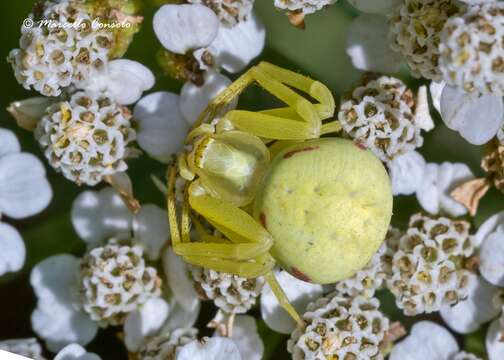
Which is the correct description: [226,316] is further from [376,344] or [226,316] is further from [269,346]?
[376,344]

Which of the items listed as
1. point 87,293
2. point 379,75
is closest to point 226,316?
point 87,293

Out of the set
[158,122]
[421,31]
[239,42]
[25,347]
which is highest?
[421,31]

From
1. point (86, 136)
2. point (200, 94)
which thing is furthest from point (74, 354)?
point (200, 94)

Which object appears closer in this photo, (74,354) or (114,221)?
(74,354)

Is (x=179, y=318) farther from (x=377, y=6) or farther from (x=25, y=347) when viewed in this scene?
(x=377, y=6)

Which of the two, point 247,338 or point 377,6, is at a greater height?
point 377,6

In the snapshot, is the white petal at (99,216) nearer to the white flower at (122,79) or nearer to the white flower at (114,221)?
the white flower at (114,221)
